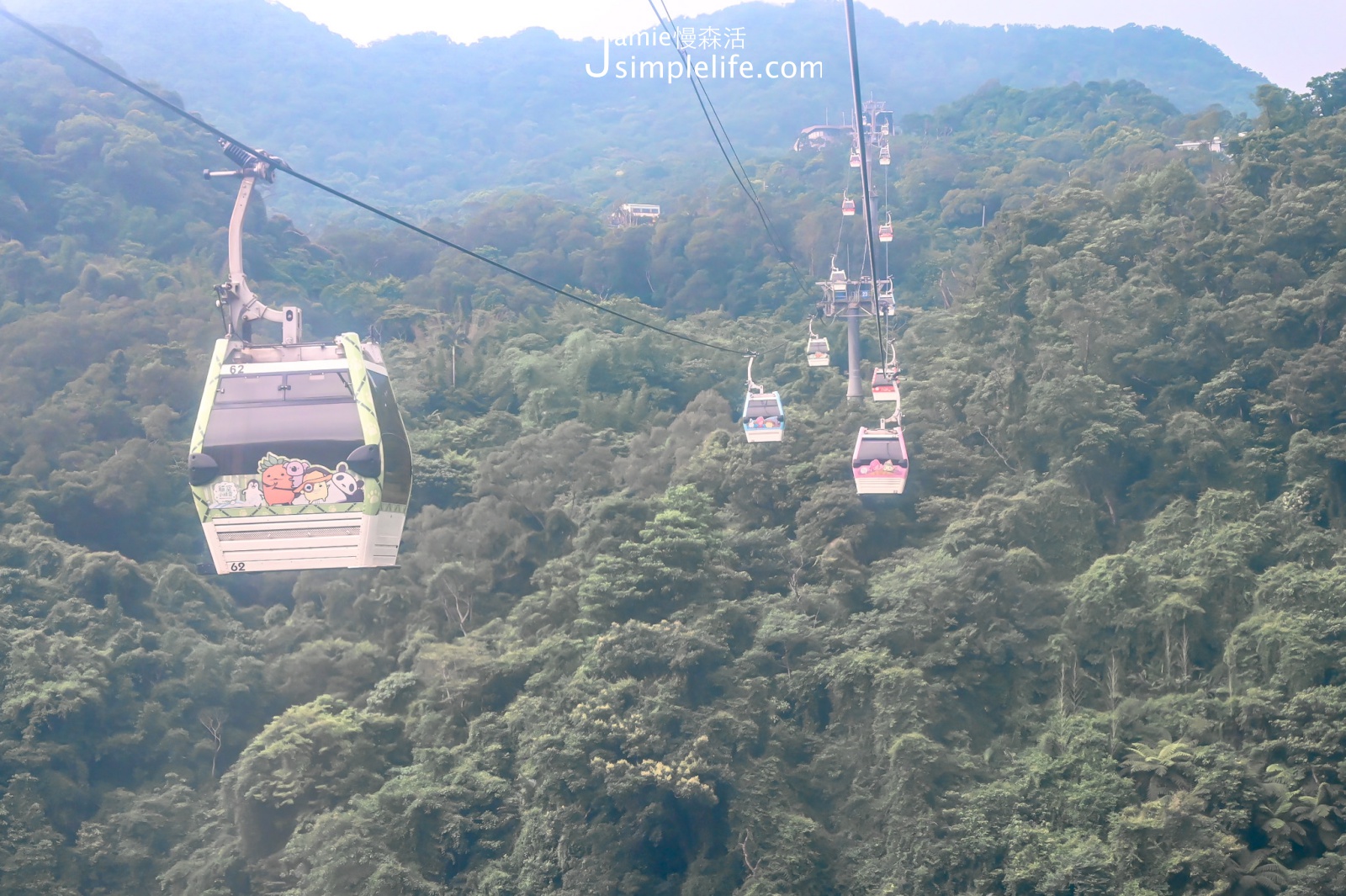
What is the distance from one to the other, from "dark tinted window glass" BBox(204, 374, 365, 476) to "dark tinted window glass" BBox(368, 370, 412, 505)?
0.28 m

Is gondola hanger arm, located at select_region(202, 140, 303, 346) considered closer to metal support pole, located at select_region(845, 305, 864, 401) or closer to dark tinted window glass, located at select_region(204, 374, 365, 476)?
dark tinted window glass, located at select_region(204, 374, 365, 476)

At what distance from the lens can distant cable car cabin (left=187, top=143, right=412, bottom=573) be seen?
413 inches

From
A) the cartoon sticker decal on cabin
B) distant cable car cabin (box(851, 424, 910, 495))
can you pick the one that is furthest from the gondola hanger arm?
distant cable car cabin (box(851, 424, 910, 495))

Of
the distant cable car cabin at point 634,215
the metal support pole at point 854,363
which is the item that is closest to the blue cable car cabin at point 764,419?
the metal support pole at point 854,363

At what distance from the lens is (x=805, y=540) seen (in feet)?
82.8

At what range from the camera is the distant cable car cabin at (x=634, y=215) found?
176 feet

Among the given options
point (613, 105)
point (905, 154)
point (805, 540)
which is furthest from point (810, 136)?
point (805, 540)

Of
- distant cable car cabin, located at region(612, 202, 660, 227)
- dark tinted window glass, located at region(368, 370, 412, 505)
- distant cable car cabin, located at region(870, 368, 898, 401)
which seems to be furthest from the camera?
distant cable car cabin, located at region(612, 202, 660, 227)

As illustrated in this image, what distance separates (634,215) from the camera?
53.8 m

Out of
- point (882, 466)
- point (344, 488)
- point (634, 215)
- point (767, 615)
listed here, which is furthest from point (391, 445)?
point (634, 215)

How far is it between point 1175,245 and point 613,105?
252 ft

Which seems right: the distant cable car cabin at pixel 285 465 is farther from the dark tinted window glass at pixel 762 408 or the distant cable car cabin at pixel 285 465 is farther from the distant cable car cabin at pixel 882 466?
the dark tinted window glass at pixel 762 408

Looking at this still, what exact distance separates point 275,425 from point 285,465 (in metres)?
0.31

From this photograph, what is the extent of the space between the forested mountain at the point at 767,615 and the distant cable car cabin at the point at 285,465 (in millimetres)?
11455
